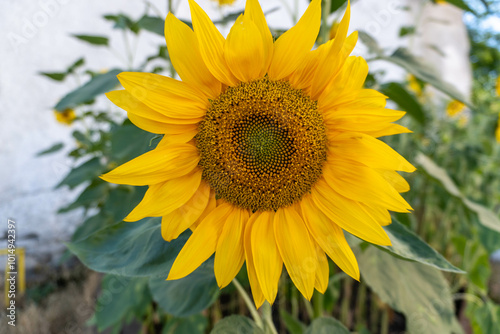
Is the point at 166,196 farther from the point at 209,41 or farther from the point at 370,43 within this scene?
the point at 370,43

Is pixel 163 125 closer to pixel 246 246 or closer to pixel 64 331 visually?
pixel 246 246

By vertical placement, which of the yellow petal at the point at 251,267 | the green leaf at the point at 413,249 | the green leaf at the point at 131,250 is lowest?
the green leaf at the point at 131,250

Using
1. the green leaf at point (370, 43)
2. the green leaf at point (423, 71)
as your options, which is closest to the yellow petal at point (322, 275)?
the green leaf at point (423, 71)

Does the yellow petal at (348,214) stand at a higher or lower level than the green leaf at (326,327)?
higher

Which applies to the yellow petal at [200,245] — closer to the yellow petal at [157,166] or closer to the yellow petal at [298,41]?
the yellow petal at [157,166]

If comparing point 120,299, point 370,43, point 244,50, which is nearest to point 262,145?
point 244,50

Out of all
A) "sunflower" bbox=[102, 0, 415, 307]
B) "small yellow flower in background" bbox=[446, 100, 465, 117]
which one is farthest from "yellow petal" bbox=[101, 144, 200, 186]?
"small yellow flower in background" bbox=[446, 100, 465, 117]
